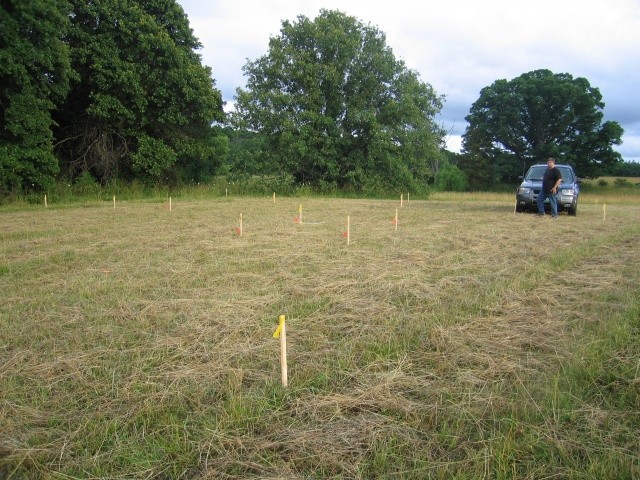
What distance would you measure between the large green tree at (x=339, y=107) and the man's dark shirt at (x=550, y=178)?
53.5 feet

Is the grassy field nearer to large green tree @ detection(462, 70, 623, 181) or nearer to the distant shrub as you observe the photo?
large green tree @ detection(462, 70, 623, 181)

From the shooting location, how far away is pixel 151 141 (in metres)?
23.8

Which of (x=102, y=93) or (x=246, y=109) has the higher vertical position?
(x=246, y=109)

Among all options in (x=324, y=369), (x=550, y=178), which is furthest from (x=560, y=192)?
(x=324, y=369)

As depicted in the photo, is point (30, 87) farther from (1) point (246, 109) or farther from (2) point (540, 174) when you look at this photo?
(2) point (540, 174)

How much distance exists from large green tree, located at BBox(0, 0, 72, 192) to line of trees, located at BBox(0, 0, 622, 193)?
0.05m

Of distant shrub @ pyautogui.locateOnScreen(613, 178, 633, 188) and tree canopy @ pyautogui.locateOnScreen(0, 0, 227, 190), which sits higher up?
tree canopy @ pyautogui.locateOnScreen(0, 0, 227, 190)

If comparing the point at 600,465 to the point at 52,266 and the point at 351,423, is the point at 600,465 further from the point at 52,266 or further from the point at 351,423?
the point at 52,266

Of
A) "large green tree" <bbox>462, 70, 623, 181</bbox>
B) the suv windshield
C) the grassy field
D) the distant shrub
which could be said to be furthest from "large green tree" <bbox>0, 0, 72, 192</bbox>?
the distant shrub

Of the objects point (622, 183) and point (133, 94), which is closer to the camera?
point (133, 94)

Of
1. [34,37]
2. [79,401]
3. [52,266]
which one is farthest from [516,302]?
[34,37]

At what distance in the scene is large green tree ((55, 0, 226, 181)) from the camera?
21359 mm

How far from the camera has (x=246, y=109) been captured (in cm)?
2933

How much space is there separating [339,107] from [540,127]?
2072 cm
